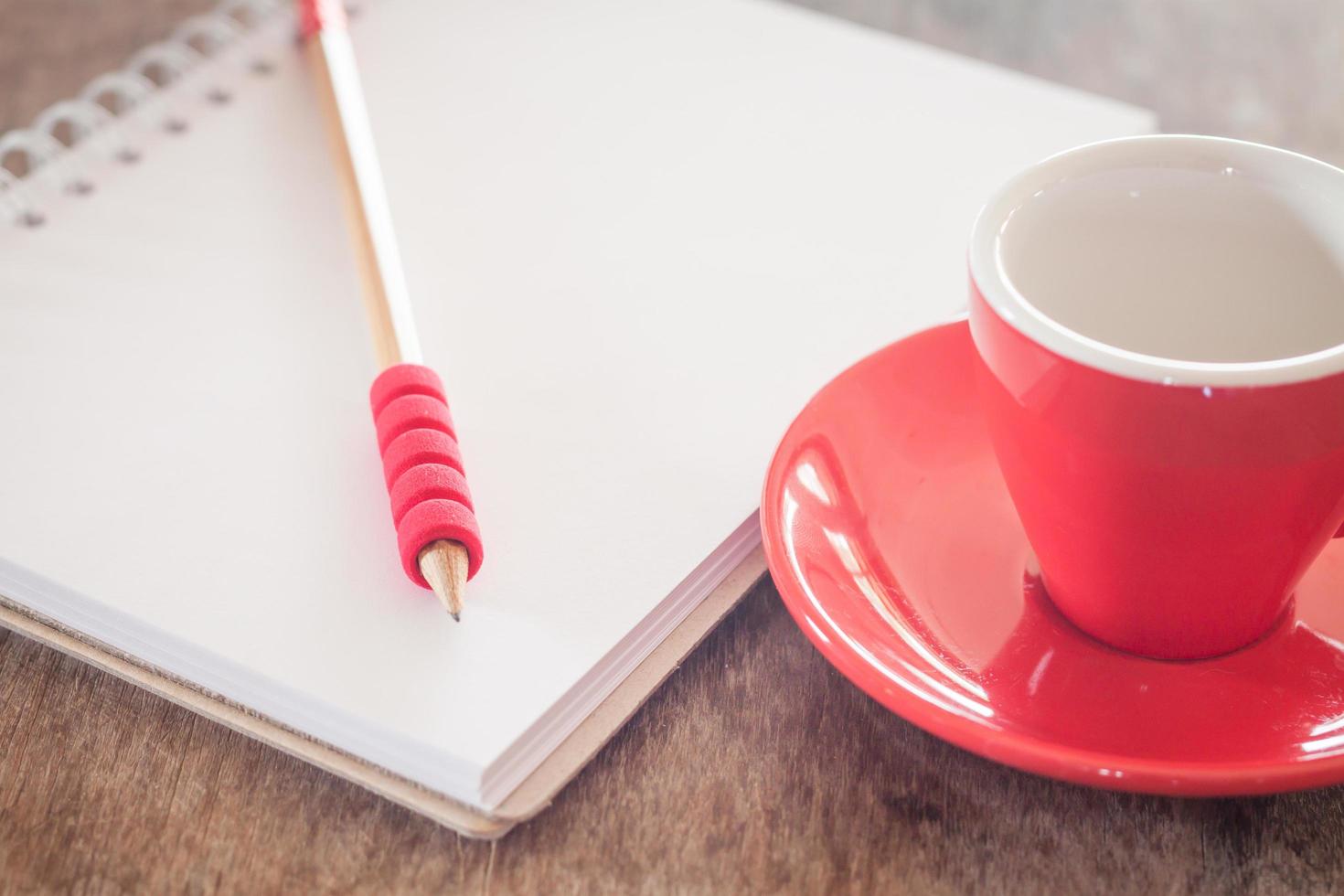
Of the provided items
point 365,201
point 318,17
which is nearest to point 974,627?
point 365,201

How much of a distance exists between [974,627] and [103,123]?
641 millimetres

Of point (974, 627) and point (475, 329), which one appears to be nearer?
point (974, 627)

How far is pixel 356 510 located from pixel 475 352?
121 millimetres

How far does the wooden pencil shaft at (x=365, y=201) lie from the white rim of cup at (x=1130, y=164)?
0.27 metres

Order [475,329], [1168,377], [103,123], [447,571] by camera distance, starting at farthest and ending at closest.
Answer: [103,123] → [475,329] → [447,571] → [1168,377]

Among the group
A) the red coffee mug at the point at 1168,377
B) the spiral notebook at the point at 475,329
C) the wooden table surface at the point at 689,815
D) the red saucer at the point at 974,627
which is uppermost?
the red coffee mug at the point at 1168,377

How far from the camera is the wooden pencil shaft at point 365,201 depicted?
620 millimetres

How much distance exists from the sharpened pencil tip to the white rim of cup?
21cm

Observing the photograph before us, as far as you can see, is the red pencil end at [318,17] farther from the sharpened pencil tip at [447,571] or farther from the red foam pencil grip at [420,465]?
the sharpened pencil tip at [447,571]

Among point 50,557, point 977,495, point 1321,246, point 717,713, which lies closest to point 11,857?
point 50,557

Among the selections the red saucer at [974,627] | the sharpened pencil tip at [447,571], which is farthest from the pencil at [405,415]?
the red saucer at [974,627]

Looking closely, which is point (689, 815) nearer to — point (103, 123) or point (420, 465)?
point (420, 465)

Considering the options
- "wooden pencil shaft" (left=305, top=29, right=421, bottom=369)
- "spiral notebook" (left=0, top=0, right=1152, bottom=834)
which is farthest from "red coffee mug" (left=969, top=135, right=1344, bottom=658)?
"wooden pencil shaft" (left=305, top=29, right=421, bottom=369)

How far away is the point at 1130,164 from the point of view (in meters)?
0.46
